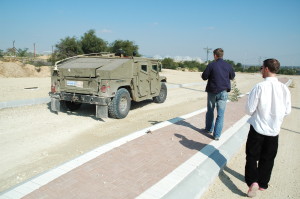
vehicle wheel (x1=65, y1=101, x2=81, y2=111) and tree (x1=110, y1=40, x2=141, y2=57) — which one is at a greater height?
tree (x1=110, y1=40, x2=141, y2=57)

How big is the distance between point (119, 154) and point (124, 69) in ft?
12.5

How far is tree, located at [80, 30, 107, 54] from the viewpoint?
82.3 feet

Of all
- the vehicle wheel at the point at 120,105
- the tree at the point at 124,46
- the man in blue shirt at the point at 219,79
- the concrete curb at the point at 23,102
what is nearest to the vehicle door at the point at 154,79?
the vehicle wheel at the point at 120,105

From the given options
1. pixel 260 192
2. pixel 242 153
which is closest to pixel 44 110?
pixel 242 153

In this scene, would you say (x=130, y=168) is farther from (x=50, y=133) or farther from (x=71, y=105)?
(x=71, y=105)

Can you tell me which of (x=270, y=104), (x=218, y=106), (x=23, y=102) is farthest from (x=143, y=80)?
(x=270, y=104)

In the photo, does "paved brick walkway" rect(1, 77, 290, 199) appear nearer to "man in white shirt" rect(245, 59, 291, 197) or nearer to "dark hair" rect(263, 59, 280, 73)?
"man in white shirt" rect(245, 59, 291, 197)

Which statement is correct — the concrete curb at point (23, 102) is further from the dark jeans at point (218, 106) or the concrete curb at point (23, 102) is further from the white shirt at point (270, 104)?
the white shirt at point (270, 104)

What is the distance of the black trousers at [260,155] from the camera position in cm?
342

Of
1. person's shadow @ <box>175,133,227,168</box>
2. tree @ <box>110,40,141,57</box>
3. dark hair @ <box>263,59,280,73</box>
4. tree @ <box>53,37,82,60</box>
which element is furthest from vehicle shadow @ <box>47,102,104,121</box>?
tree @ <box>110,40,141,57</box>

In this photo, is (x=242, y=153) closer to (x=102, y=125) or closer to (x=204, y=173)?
(x=204, y=173)

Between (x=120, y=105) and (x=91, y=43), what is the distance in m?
18.8

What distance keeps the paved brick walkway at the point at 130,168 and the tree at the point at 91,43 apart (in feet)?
68.0

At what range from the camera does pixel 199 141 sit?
5.50 m
